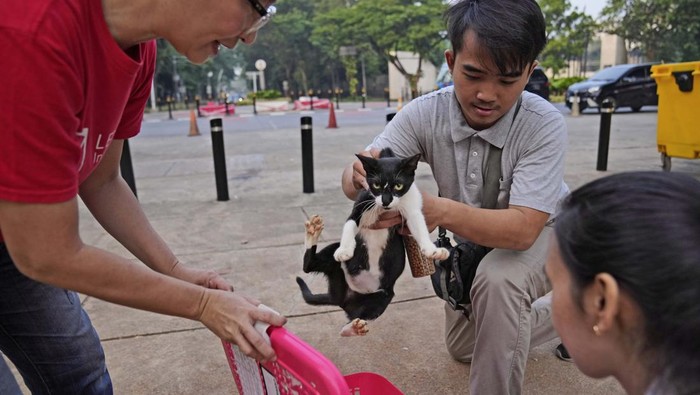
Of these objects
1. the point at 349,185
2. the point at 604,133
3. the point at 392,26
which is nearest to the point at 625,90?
the point at 604,133

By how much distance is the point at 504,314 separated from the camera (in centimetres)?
216

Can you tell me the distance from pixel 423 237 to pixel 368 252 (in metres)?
0.26

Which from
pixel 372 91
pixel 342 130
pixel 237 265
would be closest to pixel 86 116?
pixel 237 265

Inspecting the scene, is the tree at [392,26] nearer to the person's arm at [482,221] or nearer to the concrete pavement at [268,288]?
the concrete pavement at [268,288]

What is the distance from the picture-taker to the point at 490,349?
7.13 ft

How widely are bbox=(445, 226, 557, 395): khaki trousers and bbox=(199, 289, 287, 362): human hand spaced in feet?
3.47

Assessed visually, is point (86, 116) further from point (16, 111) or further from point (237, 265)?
point (237, 265)

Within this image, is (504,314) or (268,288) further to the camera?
(268,288)

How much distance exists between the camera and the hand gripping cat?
1.89 m

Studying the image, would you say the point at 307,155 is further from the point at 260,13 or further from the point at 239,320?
the point at 239,320

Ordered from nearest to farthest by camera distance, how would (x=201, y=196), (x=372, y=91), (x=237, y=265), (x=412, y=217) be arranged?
(x=412, y=217)
(x=237, y=265)
(x=201, y=196)
(x=372, y=91)

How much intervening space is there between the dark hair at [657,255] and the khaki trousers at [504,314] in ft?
3.20

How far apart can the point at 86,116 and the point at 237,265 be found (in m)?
2.97

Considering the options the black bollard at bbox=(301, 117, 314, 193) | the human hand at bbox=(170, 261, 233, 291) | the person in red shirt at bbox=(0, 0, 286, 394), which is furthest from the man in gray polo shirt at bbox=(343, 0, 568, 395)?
the black bollard at bbox=(301, 117, 314, 193)
